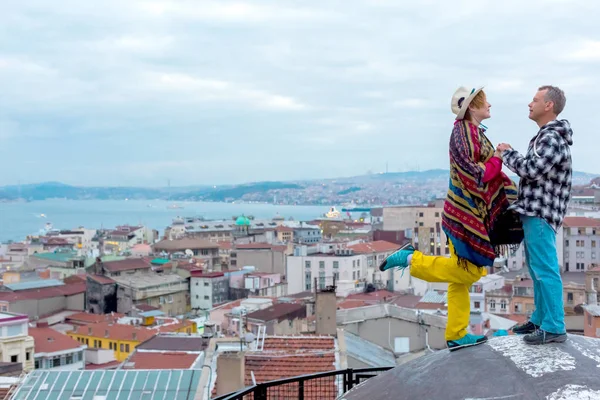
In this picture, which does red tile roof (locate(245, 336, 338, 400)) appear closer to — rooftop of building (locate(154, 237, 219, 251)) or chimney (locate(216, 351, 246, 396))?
chimney (locate(216, 351, 246, 396))

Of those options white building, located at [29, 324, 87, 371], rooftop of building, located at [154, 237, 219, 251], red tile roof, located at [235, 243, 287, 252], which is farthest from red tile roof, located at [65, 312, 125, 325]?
rooftop of building, located at [154, 237, 219, 251]

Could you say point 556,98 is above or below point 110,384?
above

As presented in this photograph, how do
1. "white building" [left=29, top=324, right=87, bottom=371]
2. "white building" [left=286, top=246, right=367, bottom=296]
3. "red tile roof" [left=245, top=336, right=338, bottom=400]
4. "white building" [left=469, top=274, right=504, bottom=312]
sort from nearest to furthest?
"red tile roof" [left=245, top=336, right=338, bottom=400] → "white building" [left=29, top=324, right=87, bottom=371] → "white building" [left=469, top=274, right=504, bottom=312] → "white building" [left=286, top=246, right=367, bottom=296]

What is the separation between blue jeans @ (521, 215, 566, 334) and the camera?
5098 millimetres

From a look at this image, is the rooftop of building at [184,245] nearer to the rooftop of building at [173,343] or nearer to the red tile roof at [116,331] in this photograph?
the red tile roof at [116,331]

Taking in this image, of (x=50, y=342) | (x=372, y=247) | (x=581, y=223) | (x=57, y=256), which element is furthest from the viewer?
(x=57, y=256)

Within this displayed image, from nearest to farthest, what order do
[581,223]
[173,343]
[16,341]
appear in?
[173,343]
[16,341]
[581,223]

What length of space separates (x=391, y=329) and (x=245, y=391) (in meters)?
18.2

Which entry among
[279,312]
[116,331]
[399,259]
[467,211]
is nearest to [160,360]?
[279,312]

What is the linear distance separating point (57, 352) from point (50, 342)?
120 centimetres

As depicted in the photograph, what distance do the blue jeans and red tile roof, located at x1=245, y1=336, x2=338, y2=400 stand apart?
9071 millimetres

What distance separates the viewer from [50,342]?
34.8m

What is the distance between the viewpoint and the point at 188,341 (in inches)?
1211

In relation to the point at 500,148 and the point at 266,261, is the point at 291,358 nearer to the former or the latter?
the point at 500,148
